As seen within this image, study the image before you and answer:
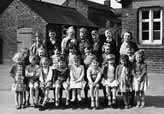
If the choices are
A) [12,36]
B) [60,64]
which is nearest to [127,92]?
[60,64]

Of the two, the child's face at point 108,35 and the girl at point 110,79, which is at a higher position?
the child's face at point 108,35

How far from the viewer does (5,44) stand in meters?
25.4

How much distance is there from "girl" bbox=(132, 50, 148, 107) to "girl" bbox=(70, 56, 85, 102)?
126cm

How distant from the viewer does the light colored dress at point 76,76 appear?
7734 mm

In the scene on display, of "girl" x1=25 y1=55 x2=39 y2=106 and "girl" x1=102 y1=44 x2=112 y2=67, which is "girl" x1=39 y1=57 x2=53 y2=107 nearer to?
"girl" x1=25 y1=55 x2=39 y2=106

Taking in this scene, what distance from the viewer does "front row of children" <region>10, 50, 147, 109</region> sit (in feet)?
25.3

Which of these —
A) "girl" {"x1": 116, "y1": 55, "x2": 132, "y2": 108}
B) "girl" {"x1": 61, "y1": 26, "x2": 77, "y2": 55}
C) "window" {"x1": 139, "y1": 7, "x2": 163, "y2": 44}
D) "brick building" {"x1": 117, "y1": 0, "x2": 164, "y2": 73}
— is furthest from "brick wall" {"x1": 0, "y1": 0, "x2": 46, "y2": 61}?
"girl" {"x1": 116, "y1": 55, "x2": 132, "y2": 108}

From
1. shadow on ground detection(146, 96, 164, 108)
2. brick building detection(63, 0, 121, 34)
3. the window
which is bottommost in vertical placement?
shadow on ground detection(146, 96, 164, 108)

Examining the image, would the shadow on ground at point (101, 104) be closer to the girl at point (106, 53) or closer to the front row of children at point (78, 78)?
the front row of children at point (78, 78)

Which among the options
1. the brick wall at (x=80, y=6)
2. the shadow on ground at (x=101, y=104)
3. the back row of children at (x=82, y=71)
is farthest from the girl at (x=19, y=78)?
the brick wall at (x=80, y=6)

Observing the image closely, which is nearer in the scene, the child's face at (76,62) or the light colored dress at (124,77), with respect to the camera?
the light colored dress at (124,77)

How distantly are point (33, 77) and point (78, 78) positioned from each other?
1088mm

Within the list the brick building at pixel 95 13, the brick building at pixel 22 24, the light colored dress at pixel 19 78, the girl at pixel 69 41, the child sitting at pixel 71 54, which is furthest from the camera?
the brick building at pixel 95 13

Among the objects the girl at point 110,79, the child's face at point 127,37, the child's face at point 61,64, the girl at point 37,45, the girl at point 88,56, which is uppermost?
the child's face at point 127,37
